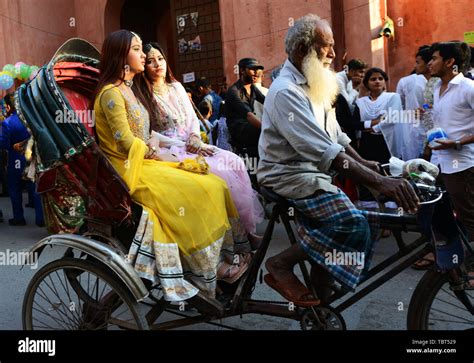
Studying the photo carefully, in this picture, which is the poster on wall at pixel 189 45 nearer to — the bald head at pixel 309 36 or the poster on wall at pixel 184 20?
the poster on wall at pixel 184 20

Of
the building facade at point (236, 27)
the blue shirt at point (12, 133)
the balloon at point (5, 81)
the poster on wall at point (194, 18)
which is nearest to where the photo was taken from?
the blue shirt at point (12, 133)

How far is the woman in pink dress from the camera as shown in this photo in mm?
3488

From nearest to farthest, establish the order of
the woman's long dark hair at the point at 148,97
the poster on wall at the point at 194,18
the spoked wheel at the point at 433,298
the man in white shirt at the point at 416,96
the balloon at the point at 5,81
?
the spoked wheel at the point at 433,298 → the woman's long dark hair at the point at 148,97 → the man in white shirt at the point at 416,96 → the balloon at the point at 5,81 → the poster on wall at the point at 194,18

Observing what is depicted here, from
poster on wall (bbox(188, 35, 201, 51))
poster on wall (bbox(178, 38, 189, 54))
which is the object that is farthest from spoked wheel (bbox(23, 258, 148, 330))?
poster on wall (bbox(178, 38, 189, 54))

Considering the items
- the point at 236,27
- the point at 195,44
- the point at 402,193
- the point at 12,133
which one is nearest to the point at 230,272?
the point at 402,193

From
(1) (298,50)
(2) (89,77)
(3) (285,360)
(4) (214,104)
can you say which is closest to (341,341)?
(3) (285,360)

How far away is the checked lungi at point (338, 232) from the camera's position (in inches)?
112

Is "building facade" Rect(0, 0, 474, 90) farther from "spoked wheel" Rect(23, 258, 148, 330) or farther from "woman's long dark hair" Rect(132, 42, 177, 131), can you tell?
"spoked wheel" Rect(23, 258, 148, 330)

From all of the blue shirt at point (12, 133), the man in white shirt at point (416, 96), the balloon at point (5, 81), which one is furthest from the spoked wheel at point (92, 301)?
the balloon at point (5, 81)

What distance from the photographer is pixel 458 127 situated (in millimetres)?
4707

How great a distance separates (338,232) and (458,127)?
7.97 feet

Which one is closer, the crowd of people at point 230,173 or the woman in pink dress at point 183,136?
the crowd of people at point 230,173

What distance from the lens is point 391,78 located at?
1130 cm

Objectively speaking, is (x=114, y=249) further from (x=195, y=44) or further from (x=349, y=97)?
(x=195, y=44)
